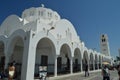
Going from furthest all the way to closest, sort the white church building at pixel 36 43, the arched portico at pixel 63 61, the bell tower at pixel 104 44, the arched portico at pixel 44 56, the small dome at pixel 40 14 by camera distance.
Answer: the bell tower at pixel 104 44 < the arched portico at pixel 63 61 < the small dome at pixel 40 14 < the arched portico at pixel 44 56 < the white church building at pixel 36 43

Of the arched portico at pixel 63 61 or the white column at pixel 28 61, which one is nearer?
the white column at pixel 28 61

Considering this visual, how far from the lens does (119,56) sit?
86.4 meters

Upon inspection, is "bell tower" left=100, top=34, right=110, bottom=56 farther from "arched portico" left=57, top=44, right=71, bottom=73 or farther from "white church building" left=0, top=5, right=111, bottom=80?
"arched portico" left=57, top=44, right=71, bottom=73

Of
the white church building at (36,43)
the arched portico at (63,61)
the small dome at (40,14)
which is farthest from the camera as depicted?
the arched portico at (63,61)

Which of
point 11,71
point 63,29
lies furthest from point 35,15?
point 11,71

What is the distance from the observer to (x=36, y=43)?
13.0 m

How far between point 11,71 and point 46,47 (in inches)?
406

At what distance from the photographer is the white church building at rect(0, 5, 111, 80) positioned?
12.4 metres

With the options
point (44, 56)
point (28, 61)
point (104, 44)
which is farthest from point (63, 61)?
point (104, 44)

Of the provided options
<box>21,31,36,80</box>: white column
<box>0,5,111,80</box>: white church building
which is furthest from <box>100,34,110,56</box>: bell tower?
<box>21,31,36,80</box>: white column

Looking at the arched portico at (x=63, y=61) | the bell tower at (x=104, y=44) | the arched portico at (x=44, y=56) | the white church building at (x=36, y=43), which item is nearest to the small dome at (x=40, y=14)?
the white church building at (x=36, y=43)

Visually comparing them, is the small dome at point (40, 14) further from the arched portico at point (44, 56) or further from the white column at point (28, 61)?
the white column at point (28, 61)

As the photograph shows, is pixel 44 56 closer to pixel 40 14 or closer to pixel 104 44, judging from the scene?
pixel 40 14

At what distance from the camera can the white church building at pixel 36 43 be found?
12.4 meters
